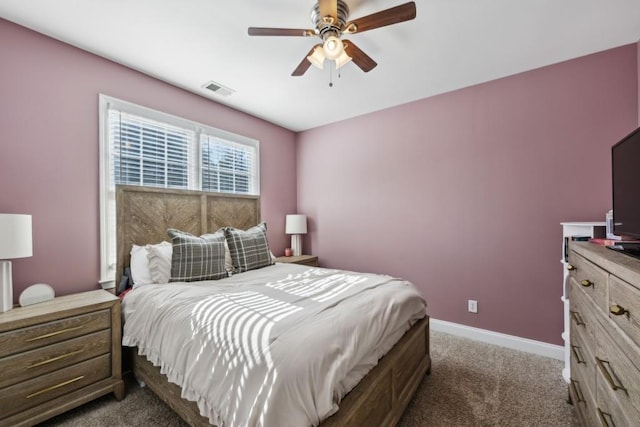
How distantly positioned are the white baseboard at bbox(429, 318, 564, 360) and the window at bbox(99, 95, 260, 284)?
299 centimetres

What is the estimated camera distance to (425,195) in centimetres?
326

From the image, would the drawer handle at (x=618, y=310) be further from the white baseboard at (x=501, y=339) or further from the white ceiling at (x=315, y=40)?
the white baseboard at (x=501, y=339)

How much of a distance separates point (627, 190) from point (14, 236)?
3.48m

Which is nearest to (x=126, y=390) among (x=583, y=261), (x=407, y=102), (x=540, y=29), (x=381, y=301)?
(x=381, y=301)

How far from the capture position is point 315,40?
224 cm

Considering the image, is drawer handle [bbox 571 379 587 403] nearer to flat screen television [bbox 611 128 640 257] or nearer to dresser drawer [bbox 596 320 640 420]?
dresser drawer [bbox 596 320 640 420]

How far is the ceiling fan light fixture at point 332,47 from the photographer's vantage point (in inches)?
69.8

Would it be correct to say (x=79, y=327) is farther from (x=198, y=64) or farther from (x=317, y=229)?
(x=317, y=229)

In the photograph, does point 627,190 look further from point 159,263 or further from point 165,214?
point 165,214

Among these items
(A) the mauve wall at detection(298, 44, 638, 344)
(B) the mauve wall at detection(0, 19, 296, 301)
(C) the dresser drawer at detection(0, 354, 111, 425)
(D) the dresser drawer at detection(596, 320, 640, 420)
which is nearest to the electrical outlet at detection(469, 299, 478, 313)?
(A) the mauve wall at detection(298, 44, 638, 344)

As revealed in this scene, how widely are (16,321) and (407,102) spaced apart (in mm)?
3905

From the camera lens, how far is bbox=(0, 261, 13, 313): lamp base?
1.74m

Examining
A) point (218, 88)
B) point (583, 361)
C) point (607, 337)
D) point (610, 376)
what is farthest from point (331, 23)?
point (583, 361)

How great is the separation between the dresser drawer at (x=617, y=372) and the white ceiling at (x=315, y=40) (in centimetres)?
202
